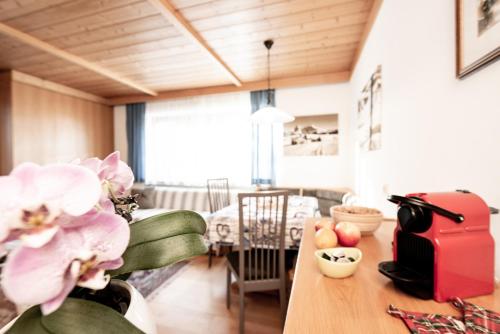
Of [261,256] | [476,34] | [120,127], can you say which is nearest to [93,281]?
[476,34]

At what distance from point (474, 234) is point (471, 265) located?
0.08 metres

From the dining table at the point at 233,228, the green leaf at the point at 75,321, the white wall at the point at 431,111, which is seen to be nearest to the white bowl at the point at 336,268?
the white wall at the point at 431,111

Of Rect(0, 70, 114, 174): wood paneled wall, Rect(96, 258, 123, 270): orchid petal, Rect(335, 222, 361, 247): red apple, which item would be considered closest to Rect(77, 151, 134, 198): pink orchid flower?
Rect(96, 258, 123, 270): orchid petal

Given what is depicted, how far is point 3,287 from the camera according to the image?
0.20 meters

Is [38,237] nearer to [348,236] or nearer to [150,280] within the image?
[348,236]

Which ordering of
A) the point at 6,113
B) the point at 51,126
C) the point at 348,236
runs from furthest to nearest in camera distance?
1. the point at 51,126
2. the point at 6,113
3. the point at 348,236

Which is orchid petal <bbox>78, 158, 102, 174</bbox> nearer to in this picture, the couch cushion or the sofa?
the sofa

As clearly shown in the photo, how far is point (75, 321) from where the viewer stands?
263mm

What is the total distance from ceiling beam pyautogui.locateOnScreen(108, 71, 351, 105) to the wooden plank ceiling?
8cm

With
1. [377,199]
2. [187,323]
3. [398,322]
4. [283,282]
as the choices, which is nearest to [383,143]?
[377,199]

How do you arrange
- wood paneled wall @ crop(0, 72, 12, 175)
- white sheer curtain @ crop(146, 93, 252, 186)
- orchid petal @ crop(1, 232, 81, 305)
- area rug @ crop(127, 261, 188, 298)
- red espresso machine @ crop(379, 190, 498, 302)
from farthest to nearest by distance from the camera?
white sheer curtain @ crop(146, 93, 252, 186) < wood paneled wall @ crop(0, 72, 12, 175) < area rug @ crop(127, 261, 188, 298) < red espresso machine @ crop(379, 190, 498, 302) < orchid petal @ crop(1, 232, 81, 305)

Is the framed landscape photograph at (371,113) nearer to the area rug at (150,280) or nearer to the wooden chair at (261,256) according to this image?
the wooden chair at (261,256)

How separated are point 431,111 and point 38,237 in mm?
1369

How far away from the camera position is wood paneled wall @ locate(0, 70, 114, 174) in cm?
299
